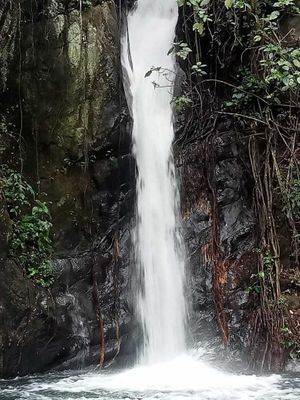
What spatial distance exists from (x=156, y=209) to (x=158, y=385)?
259 centimetres

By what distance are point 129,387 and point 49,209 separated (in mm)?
2366

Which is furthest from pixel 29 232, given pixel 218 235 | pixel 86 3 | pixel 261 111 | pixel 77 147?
pixel 261 111

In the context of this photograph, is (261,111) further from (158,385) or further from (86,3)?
(158,385)

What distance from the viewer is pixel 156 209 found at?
22.5 feet

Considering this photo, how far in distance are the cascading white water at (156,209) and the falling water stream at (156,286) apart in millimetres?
13

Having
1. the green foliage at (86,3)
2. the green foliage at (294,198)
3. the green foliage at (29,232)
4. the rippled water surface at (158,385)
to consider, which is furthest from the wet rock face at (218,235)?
the green foliage at (86,3)

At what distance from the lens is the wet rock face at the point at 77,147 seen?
603cm

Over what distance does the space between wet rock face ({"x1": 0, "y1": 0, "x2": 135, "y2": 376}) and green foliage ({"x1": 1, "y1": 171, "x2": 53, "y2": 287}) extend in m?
0.27

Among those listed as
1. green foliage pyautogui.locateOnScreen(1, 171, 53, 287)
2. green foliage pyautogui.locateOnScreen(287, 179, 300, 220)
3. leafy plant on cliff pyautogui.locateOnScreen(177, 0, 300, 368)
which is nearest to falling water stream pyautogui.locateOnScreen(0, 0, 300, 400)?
leafy plant on cliff pyautogui.locateOnScreen(177, 0, 300, 368)

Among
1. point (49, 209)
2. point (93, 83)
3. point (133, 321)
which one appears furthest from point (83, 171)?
point (133, 321)

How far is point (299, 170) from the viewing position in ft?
21.7

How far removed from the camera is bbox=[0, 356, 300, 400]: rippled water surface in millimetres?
4434

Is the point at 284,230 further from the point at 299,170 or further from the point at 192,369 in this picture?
the point at 192,369

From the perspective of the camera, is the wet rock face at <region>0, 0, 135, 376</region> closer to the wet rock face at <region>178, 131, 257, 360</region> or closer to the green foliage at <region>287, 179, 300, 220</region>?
the wet rock face at <region>178, 131, 257, 360</region>
